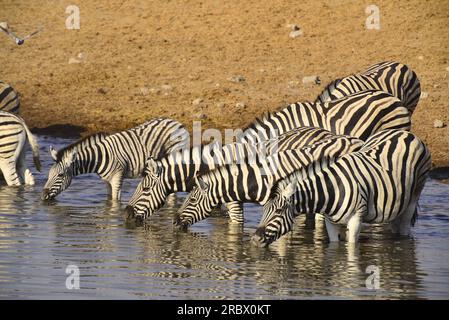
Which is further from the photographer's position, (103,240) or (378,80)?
(378,80)

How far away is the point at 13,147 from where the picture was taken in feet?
65.2

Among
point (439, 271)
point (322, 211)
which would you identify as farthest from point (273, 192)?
point (439, 271)

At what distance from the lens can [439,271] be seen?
46.0 feet

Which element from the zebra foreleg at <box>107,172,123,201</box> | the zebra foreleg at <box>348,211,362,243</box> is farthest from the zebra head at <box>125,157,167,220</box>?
the zebra foreleg at <box>348,211,362,243</box>

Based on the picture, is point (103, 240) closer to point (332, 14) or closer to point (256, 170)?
→ point (256, 170)

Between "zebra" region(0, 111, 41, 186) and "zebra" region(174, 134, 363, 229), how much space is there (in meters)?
4.57

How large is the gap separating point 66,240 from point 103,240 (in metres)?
0.46

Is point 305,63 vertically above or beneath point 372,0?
beneath

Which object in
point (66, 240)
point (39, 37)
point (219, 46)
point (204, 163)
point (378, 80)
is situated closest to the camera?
point (66, 240)

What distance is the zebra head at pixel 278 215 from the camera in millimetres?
14469

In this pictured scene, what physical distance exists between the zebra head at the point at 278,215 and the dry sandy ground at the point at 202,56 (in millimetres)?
9012

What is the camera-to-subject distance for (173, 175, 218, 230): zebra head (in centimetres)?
1573

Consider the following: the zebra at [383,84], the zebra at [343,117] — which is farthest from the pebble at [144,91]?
the zebra at [343,117]

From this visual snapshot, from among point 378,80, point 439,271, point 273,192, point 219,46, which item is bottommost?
point 439,271
